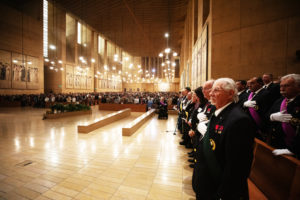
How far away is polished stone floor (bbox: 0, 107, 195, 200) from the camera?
2.29 metres

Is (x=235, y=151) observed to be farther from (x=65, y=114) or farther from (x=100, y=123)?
(x=65, y=114)

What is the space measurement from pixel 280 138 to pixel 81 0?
1754 cm

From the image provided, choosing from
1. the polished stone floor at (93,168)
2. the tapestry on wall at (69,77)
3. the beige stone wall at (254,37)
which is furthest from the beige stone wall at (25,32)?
the beige stone wall at (254,37)

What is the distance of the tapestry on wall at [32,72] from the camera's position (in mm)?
17203

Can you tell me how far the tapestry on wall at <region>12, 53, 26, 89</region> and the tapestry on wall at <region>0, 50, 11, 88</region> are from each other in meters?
0.41

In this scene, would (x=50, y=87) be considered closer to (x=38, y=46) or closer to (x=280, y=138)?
(x=38, y=46)

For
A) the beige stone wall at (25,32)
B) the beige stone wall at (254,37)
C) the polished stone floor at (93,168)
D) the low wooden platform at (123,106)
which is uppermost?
the beige stone wall at (25,32)

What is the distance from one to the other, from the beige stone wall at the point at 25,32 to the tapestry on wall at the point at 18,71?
49 cm

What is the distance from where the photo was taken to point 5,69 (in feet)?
48.9

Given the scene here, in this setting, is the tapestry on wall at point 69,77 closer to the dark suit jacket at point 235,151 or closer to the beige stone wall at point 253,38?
the beige stone wall at point 253,38

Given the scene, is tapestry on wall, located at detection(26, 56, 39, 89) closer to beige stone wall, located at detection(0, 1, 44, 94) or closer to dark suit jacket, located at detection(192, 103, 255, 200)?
beige stone wall, located at detection(0, 1, 44, 94)

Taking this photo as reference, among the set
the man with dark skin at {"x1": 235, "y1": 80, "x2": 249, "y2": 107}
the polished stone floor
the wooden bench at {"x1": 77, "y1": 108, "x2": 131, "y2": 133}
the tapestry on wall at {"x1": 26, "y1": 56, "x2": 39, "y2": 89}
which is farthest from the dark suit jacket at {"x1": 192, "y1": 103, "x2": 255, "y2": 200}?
the tapestry on wall at {"x1": 26, "y1": 56, "x2": 39, "y2": 89}

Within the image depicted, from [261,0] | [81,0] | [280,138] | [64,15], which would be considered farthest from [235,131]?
[64,15]

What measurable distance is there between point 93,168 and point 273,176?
10.5 ft
